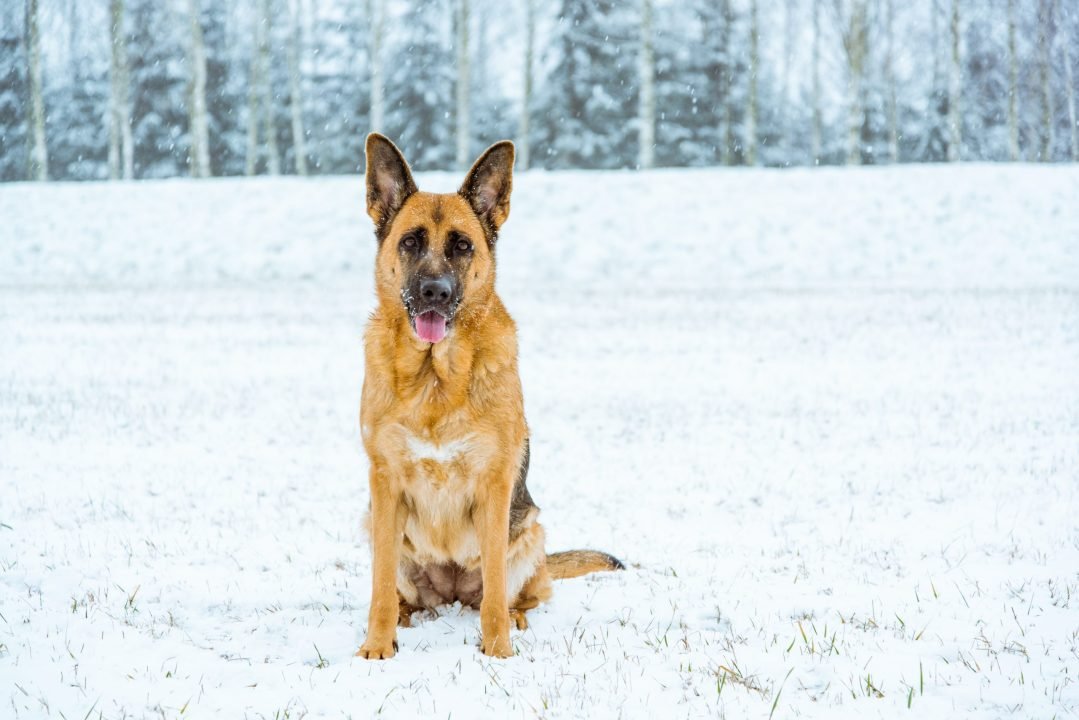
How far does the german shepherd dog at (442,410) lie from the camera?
146 inches

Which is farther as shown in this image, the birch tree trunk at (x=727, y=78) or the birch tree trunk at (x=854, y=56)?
the birch tree trunk at (x=727, y=78)

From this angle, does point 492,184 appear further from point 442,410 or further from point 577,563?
point 577,563

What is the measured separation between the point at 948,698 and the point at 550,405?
668 cm

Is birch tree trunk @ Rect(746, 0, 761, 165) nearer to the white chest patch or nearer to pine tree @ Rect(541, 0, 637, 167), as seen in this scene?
pine tree @ Rect(541, 0, 637, 167)

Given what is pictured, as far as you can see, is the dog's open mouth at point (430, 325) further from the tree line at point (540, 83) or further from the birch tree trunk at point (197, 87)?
the tree line at point (540, 83)

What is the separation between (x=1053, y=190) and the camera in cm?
2356

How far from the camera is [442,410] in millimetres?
3688

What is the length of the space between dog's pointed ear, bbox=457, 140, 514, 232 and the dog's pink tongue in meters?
0.64

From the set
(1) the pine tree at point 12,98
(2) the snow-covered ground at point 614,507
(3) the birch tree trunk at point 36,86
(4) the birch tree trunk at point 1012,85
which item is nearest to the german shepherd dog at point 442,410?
(2) the snow-covered ground at point 614,507

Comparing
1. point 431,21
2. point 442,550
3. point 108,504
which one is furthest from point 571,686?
point 431,21

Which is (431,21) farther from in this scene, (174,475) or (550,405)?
(174,475)

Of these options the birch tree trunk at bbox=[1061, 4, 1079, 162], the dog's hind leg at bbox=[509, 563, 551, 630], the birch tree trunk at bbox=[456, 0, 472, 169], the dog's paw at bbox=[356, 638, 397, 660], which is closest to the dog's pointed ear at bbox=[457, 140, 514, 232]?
the dog's hind leg at bbox=[509, 563, 551, 630]

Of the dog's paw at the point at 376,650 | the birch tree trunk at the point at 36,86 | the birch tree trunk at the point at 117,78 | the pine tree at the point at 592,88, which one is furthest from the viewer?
the pine tree at the point at 592,88

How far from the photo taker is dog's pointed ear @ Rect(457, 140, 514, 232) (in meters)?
4.05
